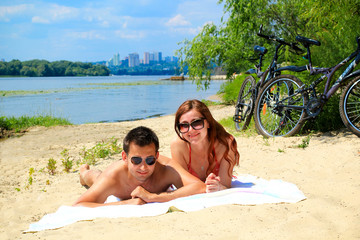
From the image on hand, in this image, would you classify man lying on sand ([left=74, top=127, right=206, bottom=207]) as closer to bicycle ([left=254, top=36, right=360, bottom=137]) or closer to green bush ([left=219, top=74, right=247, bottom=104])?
bicycle ([left=254, top=36, right=360, bottom=137])

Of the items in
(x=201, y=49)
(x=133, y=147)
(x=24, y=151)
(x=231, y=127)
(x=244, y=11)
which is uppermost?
(x=244, y=11)

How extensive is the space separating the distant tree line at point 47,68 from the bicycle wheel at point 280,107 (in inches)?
3534

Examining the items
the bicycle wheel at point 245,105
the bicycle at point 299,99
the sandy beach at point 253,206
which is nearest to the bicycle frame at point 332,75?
the bicycle at point 299,99

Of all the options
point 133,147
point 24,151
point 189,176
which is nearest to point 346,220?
point 189,176

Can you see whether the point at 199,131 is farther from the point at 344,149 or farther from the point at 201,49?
the point at 201,49

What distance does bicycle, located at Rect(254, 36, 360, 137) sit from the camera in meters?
5.36

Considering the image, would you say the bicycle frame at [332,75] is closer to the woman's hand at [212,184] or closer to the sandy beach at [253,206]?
the sandy beach at [253,206]

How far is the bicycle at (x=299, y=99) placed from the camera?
5.36 m

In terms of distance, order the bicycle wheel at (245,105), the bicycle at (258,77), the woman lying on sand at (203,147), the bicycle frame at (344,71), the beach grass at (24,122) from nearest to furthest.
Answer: the woman lying on sand at (203,147), the bicycle frame at (344,71), the bicycle at (258,77), the bicycle wheel at (245,105), the beach grass at (24,122)

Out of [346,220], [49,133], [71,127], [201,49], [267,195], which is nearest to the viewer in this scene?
[346,220]

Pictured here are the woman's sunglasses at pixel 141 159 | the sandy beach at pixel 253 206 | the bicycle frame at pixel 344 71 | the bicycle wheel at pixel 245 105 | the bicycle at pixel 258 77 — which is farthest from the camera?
the bicycle wheel at pixel 245 105

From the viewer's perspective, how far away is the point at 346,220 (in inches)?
103

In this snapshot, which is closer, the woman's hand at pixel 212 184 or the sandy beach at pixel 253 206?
the sandy beach at pixel 253 206

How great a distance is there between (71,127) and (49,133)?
1108 millimetres
